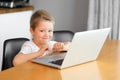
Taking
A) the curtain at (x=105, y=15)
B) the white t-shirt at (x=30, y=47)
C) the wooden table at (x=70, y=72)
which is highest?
the curtain at (x=105, y=15)

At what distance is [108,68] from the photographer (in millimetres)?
1639

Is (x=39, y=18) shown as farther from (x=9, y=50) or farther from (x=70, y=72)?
(x=70, y=72)

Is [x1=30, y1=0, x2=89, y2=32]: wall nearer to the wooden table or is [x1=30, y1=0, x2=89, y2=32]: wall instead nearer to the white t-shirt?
the white t-shirt

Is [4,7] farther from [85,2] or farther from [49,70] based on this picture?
[49,70]

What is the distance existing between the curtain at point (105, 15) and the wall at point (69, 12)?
23 centimetres

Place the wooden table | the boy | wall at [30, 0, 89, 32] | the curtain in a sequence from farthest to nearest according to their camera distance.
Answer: wall at [30, 0, 89, 32], the curtain, the boy, the wooden table

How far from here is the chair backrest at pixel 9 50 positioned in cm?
200

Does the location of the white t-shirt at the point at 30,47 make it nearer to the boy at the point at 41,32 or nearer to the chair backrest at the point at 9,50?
the boy at the point at 41,32

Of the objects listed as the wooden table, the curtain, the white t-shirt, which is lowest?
the wooden table

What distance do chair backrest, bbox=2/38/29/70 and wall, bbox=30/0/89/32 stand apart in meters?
1.44

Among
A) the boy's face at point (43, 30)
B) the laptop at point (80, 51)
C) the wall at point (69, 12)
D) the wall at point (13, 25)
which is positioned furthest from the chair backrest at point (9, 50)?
the wall at point (69, 12)

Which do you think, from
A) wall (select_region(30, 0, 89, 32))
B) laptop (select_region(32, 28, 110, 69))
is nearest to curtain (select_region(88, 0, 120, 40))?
wall (select_region(30, 0, 89, 32))

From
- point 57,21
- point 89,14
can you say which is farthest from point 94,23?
point 57,21

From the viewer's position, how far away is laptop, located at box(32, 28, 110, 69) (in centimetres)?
152
